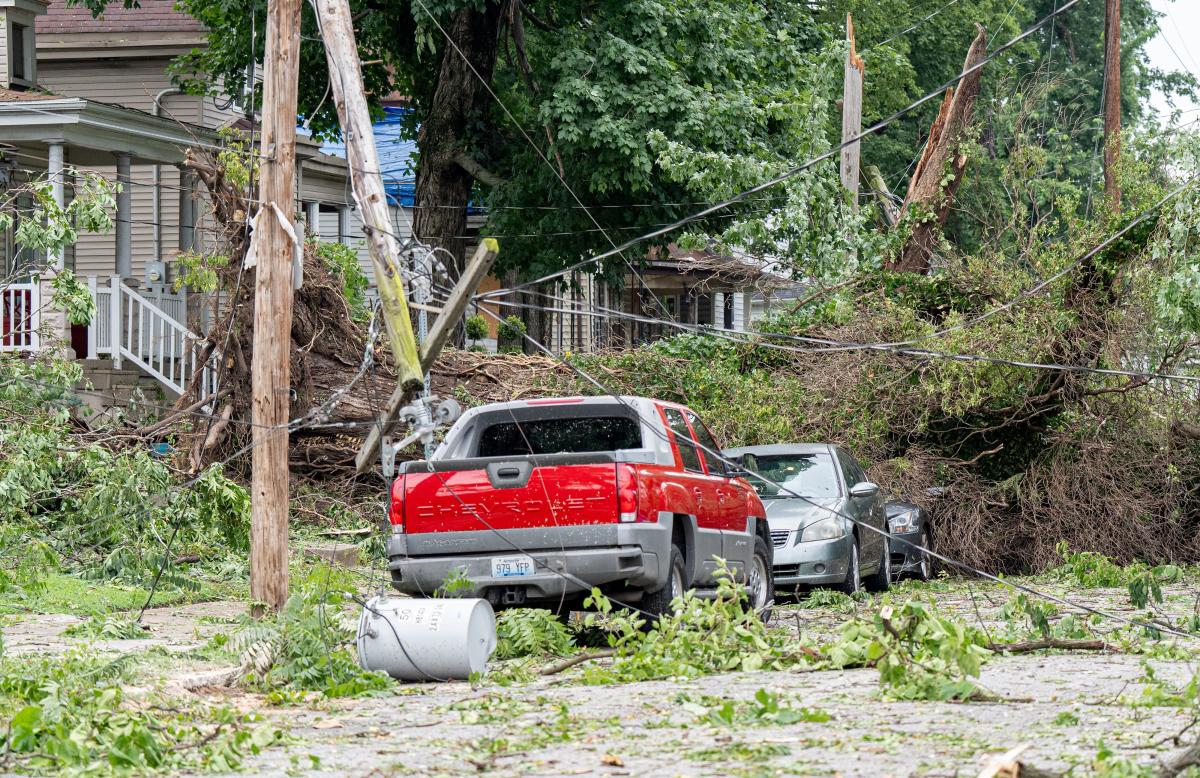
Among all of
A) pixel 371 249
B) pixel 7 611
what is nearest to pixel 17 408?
pixel 7 611

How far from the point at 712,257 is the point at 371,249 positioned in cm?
1403

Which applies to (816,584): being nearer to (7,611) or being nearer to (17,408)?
(7,611)

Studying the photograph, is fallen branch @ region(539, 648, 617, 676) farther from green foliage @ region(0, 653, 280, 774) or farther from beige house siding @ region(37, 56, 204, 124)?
beige house siding @ region(37, 56, 204, 124)

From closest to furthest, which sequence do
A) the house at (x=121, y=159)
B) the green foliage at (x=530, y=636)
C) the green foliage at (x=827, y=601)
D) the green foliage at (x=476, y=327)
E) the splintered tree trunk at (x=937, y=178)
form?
the green foliage at (x=530, y=636), the green foliage at (x=827, y=601), the house at (x=121, y=159), the splintered tree trunk at (x=937, y=178), the green foliage at (x=476, y=327)

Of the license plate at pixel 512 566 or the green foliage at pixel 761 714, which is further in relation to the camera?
the license plate at pixel 512 566

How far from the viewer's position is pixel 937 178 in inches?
896

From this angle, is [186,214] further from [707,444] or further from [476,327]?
[707,444]

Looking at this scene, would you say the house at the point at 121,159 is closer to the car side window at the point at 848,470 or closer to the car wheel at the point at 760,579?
the car side window at the point at 848,470

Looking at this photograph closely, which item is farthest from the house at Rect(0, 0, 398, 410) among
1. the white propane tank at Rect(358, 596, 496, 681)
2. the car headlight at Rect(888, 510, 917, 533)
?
the white propane tank at Rect(358, 596, 496, 681)

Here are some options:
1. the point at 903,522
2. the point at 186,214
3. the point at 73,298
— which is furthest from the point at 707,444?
the point at 186,214

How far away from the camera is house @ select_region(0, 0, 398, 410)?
71.2 ft

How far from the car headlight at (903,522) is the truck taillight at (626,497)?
7246mm

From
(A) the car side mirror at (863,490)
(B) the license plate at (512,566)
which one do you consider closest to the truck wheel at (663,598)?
(B) the license plate at (512,566)

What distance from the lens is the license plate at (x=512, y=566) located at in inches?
411
